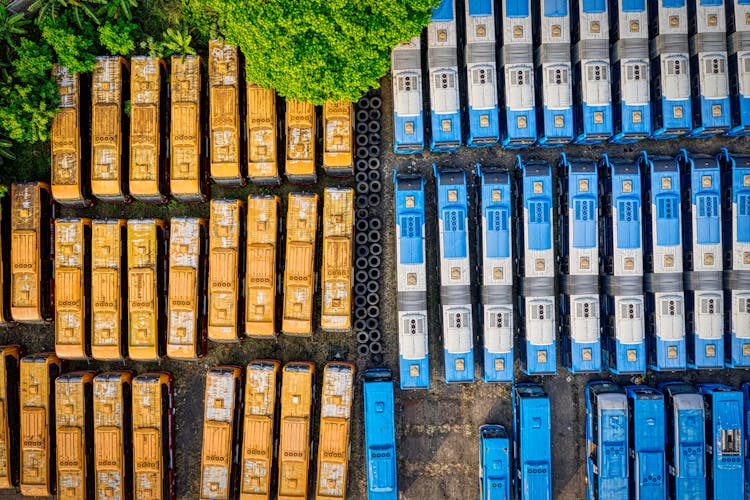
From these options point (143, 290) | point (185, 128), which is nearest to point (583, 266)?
point (185, 128)

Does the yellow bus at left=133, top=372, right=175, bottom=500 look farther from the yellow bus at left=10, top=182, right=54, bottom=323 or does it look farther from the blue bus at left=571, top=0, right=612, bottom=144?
the blue bus at left=571, top=0, right=612, bottom=144

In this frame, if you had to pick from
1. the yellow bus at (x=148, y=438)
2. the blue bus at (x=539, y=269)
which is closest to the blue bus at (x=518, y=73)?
the blue bus at (x=539, y=269)

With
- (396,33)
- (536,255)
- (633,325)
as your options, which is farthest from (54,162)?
(633,325)

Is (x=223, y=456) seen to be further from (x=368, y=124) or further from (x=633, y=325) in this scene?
(x=633, y=325)

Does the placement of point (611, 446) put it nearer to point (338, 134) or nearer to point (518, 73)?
point (518, 73)

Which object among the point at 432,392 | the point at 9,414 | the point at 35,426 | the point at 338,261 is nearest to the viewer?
the point at 338,261

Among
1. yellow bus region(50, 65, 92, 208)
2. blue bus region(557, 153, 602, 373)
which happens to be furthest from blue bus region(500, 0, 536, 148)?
yellow bus region(50, 65, 92, 208)
